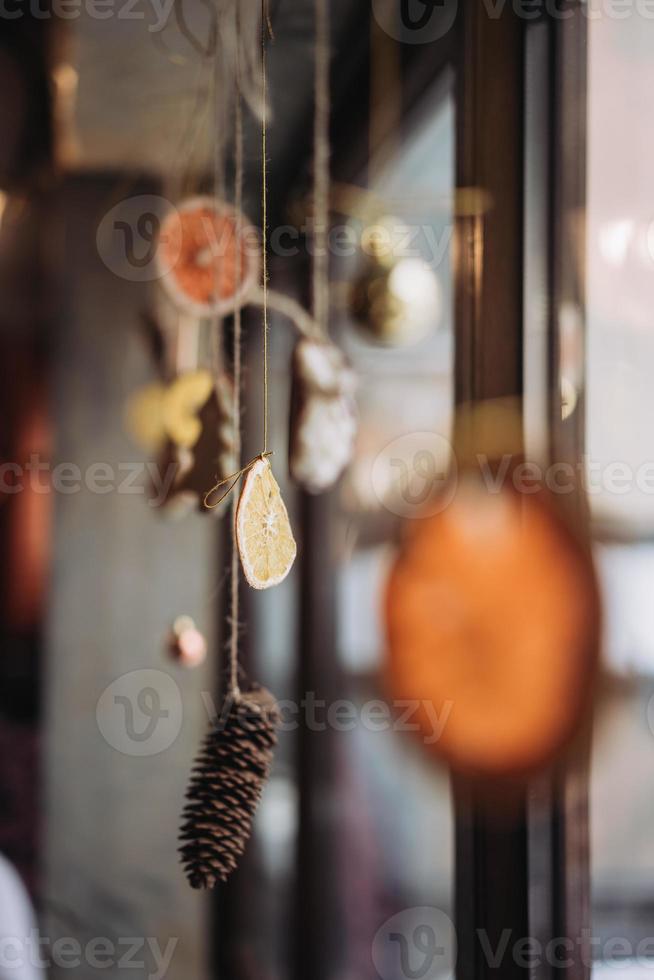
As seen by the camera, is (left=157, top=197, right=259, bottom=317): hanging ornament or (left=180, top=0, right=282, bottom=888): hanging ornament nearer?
(left=180, top=0, right=282, bottom=888): hanging ornament

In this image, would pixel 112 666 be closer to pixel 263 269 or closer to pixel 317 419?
pixel 317 419

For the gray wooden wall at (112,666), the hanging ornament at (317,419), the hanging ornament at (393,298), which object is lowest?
the gray wooden wall at (112,666)

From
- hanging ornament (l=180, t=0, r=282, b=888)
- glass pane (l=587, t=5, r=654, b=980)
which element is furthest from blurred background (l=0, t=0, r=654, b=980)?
hanging ornament (l=180, t=0, r=282, b=888)

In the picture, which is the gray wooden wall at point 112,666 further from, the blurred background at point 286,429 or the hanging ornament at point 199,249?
the hanging ornament at point 199,249

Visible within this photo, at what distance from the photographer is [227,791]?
1.93 ft

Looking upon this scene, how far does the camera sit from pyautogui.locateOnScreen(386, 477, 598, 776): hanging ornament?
2.52 feet

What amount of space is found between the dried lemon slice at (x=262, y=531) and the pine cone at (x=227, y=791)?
0.43 ft

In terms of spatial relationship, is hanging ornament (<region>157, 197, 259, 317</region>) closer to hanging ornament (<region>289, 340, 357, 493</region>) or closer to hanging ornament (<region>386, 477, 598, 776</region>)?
hanging ornament (<region>289, 340, 357, 493</region>)

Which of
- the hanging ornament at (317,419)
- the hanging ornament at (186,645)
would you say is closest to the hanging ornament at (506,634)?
the hanging ornament at (317,419)

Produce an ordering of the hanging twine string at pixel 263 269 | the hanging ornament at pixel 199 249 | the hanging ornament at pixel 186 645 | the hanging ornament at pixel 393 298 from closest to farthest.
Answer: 1. the hanging twine string at pixel 263 269
2. the hanging ornament at pixel 186 645
3. the hanging ornament at pixel 199 249
4. the hanging ornament at pixel 393 298

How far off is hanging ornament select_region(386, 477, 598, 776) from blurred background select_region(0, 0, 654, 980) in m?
0.04

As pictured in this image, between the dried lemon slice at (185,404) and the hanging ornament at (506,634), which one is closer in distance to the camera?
the hanging ornament at (506,634)

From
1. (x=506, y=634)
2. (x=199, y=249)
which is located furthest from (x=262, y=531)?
(x=199, y=249)

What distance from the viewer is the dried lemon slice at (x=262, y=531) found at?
0.50 metres
